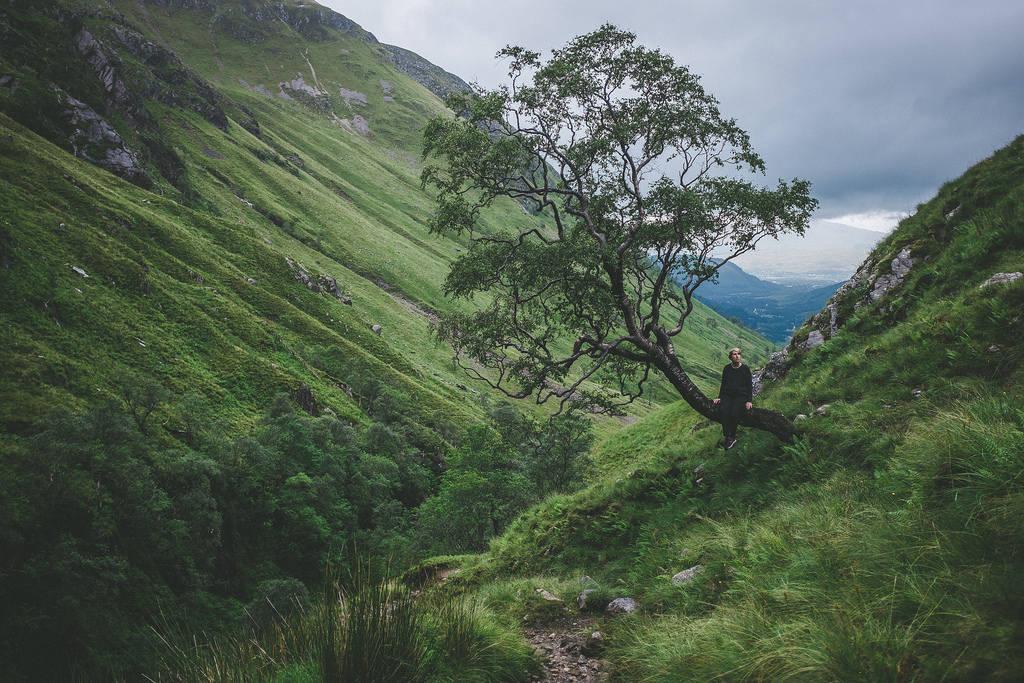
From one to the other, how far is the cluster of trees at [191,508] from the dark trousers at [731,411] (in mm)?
9671

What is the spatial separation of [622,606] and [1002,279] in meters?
11.1

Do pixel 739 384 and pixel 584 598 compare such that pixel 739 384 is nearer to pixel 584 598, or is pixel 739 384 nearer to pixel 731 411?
pixel 731 411

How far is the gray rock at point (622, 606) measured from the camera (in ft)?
28.7

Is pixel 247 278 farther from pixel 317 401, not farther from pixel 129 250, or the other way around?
pixel 317 401

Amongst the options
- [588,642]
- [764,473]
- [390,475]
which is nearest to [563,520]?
[764,473]

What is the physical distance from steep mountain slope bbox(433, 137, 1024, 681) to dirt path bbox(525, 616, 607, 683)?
0.95ft

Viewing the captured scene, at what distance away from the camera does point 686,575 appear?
8.38 m

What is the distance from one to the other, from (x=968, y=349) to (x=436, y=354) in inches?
3861

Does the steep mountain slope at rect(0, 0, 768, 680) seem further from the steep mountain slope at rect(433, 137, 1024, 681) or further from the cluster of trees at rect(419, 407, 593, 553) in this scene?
the cluster of trees at rect(419, 407, 593, 553)

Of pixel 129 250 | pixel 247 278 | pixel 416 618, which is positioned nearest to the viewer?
pixel 416 618

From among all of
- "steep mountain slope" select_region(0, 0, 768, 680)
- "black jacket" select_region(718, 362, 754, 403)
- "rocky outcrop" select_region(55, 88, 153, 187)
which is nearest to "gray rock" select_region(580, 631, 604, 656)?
"steep mountain slope" select_region(0, 0, 768, 680)

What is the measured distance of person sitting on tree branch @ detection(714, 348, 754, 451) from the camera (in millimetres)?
12523

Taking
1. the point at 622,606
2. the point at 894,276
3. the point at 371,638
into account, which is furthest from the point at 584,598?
the point at 894,276

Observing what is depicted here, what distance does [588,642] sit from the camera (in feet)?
26.4
